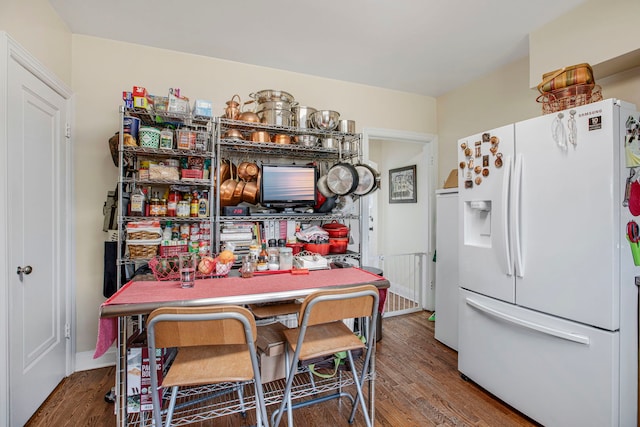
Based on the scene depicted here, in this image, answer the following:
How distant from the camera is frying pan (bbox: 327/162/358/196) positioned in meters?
2.47

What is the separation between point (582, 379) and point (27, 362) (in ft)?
10.3

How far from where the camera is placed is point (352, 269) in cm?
193

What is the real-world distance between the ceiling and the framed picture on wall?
1.51 m

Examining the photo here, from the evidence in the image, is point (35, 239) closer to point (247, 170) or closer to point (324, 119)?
point (247, 170)

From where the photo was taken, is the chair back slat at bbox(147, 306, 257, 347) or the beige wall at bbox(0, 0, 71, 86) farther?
the beige wall at bbox(0, 0, 71, 86)

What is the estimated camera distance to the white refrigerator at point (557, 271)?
146 cm

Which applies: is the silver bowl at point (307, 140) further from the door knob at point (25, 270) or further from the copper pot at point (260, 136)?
the door knob at point (25, 270)

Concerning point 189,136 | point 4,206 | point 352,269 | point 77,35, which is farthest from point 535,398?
point 77,35

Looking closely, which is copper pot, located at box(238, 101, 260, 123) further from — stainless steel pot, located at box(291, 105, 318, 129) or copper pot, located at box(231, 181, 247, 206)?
copper pot, located at box(231, 181, 247, 206)

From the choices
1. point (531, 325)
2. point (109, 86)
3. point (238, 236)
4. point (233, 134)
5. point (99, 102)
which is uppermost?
point (109, 86)

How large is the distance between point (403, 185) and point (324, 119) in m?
2.18

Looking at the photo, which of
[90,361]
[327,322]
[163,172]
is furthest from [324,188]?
[90,361]

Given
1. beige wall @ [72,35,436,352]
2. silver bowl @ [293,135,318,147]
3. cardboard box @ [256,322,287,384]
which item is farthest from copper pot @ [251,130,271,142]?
cardboard box @ [256,322,287,384]

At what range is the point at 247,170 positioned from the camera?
2537 mm
